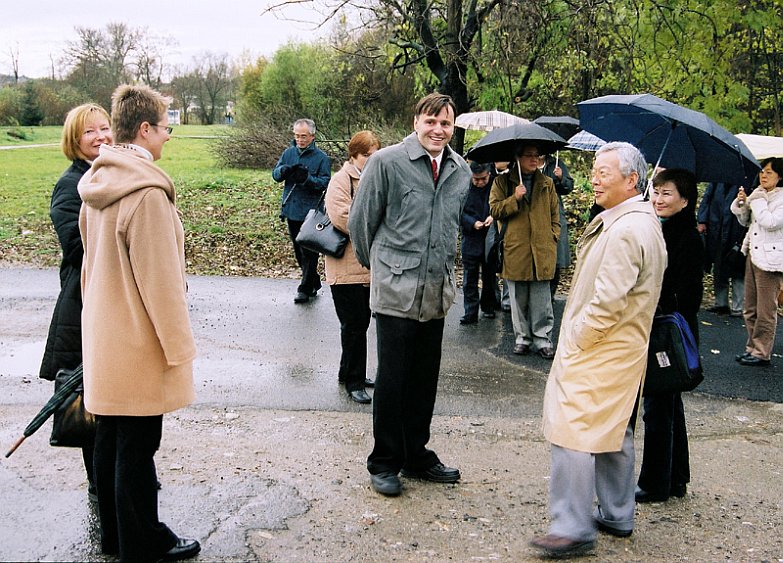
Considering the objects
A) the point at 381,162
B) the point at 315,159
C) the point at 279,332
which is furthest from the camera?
the point at 315,159

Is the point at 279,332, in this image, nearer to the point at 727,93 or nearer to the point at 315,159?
the point at 315,159

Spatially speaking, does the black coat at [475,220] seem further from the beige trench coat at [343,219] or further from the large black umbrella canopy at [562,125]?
the beige trench coat at [343,219]

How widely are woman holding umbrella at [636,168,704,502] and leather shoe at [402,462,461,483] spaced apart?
40.4 inches

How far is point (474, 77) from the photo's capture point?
13508mm

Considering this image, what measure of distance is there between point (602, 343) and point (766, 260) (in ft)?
14.5

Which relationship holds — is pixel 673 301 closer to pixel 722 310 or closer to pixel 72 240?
pixel 72 240

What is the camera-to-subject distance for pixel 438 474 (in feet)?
15.2

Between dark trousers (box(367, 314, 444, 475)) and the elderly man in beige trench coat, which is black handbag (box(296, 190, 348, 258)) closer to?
dark trousers (box(367, 314, 444, 475))

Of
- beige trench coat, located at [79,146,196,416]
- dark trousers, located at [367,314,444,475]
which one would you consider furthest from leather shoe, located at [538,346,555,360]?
beige trench coat, located at [79,146,196,416]

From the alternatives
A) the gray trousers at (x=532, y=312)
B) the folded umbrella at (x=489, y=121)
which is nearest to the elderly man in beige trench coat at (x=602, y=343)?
the gray trousers at (x=532, y=312)

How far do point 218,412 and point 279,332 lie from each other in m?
2.41

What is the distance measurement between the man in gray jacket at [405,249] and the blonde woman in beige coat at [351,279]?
1.47 m

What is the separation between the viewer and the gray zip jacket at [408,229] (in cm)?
442

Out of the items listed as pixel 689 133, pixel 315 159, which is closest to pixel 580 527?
pixel 689 133
